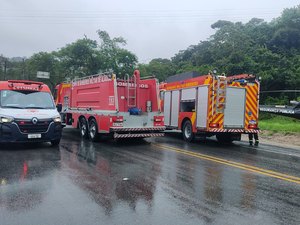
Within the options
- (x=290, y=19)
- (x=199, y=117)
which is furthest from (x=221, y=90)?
(x=290, y=19)

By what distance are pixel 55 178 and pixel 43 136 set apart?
13.2ft

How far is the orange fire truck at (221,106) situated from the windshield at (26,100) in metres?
5.72

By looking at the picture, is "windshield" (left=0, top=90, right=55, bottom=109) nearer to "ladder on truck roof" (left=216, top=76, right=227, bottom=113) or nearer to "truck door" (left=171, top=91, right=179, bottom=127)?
"truck door" (left=171, top=91, right=179, bottom=127)

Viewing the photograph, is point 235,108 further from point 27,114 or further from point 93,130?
point 27,114

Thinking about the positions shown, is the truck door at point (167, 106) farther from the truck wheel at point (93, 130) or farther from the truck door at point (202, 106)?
the truck wheel at point (93, 130)

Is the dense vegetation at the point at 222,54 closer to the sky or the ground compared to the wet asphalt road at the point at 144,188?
closer to the sky

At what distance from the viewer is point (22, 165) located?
793cm

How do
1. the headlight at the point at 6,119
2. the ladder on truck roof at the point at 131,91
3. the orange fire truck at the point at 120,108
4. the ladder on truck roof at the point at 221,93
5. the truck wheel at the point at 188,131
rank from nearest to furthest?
the headlight at the point at 6,119
the orange fire truck at the point at 120,108
the ladder on truck roof at the point at 131,91
the ladder on truck roof at the point at 221,93
the truck wheel at the point at 188,131

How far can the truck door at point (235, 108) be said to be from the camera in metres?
13.3

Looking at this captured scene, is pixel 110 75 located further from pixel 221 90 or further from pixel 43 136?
pixel 221 90

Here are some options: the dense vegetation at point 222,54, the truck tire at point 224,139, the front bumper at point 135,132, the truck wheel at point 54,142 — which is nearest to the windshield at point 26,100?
the truck wheel at point 54,142

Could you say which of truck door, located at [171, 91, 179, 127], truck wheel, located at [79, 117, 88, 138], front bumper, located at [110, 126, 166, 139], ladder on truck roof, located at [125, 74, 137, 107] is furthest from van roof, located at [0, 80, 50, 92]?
truck door, located at [171, 91, 179, 127]

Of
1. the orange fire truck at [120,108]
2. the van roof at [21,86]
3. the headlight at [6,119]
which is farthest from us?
the orange fire truck at [120,108]

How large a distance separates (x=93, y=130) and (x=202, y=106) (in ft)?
14.4
